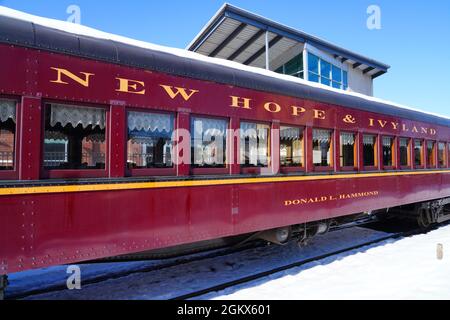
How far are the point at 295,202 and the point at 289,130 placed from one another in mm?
1159

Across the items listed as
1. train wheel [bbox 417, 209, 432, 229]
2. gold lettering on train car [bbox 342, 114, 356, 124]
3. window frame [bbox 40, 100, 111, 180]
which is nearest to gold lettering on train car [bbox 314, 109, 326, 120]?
gold lettering on train car [bbox 342, 114, 356, 124]

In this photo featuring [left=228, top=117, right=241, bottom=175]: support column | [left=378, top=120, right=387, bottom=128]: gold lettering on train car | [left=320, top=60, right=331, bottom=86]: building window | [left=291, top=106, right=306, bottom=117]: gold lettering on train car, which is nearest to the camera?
[left=228, top=117, right=241, bottom=175]: support column

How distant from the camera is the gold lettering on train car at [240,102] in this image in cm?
429

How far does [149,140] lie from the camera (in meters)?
3.65

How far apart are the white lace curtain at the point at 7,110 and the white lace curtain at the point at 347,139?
5.06 m

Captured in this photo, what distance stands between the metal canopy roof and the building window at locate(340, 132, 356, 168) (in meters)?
12.0

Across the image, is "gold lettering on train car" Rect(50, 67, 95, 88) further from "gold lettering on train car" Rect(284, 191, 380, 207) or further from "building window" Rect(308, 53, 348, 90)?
"building window" Rect(308, 53, 348, 90)

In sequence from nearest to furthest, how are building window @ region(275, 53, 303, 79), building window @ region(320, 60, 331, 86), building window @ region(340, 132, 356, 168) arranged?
building window @ region(340, 132, 356, 168), building window @ region(275, 53, 303, 79), building window @ region(320, 60, 331, 86)

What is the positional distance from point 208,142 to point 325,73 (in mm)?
18970

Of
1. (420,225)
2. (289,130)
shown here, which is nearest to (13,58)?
(289,130)

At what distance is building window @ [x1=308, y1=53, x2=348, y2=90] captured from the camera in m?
19.8

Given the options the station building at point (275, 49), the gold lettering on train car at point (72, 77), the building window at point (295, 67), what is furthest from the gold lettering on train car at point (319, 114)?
the building window at point (295, 67)

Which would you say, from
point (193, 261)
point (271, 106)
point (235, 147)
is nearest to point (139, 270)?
point (193, 261)

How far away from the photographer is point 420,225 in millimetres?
8500
